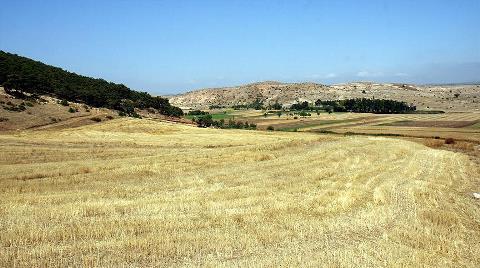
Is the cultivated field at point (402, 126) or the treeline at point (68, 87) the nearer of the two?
the treeline at point (68, 87)

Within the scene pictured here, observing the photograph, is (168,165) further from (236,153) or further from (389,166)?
(389,166)

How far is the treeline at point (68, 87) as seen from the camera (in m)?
73.4

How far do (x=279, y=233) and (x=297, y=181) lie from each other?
37.5ft

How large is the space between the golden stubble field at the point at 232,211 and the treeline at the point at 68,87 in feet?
132

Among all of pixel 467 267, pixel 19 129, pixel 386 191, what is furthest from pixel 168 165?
pixel 19 129

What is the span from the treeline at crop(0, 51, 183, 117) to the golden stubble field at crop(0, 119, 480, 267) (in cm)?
4018

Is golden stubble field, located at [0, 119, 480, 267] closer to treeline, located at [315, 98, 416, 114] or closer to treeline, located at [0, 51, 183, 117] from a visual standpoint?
treeline, located at [0, 51, 183, 117]

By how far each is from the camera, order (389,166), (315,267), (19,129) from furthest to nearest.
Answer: (19,129) → (389,166) → (315,267)

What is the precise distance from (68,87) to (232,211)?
74029mm

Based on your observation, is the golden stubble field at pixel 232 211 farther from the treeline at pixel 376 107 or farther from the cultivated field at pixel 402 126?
the treeline at pixel 376 107

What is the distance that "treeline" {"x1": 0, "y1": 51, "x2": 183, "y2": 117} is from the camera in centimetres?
7338

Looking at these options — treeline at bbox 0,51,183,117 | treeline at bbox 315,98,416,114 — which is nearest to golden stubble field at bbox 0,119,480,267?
treeline at bbox 0,51,183,117

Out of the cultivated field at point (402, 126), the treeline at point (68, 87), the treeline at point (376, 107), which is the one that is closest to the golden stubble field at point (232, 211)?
the treeline at point (68, 87)

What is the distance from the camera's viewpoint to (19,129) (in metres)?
58.3
